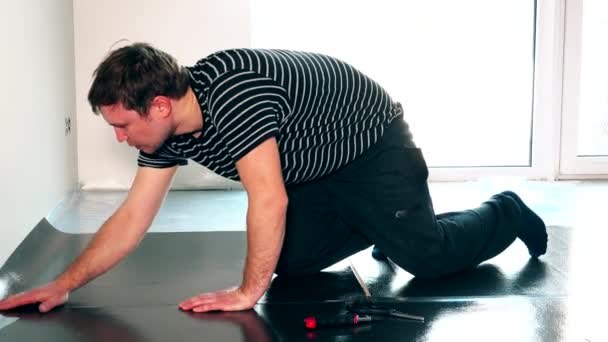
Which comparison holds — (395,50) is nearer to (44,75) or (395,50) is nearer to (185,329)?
(44,75)

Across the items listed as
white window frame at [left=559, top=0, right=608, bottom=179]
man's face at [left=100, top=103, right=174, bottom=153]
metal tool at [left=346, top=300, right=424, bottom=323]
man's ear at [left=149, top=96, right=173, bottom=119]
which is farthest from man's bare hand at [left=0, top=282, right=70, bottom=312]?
white window frame at [left=559, top=0, right=608, bottom=179]

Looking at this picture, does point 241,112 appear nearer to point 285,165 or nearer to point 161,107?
point 161,107

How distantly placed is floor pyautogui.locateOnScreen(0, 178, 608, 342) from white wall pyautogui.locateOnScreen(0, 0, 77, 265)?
0.14m

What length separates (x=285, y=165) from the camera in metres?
2.05

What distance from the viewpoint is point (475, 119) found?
493 cm

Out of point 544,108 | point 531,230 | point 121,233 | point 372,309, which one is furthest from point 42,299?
point 544,108

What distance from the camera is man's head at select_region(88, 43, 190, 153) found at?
1720 mm

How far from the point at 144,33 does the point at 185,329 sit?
2.94 metres

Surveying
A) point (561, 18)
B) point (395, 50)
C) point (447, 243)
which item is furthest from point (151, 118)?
point (561, 18)

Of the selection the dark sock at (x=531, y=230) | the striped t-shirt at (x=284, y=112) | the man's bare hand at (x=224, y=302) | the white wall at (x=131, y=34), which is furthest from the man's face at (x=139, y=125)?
the white wall at (x=131, y=34)

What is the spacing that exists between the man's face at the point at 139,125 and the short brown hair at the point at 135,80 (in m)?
0.02

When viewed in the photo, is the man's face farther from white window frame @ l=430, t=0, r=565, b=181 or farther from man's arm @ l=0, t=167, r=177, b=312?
white window frame @ l=430, t=0, r=565, b=181

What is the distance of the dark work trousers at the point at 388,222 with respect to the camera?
7.16 feet

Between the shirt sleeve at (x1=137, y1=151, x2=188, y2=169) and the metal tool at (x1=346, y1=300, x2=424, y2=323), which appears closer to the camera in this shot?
the metal tool at (x1=346, y1=300, x2=424, y2=323)
